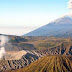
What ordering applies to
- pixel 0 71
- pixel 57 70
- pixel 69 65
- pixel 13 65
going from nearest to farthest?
pixel 57 70
pixel 69 65
pixel 0 71
pixel 13 65

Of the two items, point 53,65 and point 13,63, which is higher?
point 53,65

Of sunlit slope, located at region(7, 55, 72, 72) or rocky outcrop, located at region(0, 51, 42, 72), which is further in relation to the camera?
rocky outcrop, located at region(0, 51, 42, 72)

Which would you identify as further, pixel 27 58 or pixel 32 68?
pixel 27 58

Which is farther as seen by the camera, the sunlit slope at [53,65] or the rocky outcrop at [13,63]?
the rocky outcrop at [13,63]

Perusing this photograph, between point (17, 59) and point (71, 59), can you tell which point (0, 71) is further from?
point (71, 59)

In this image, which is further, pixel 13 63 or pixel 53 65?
pixel 13 63

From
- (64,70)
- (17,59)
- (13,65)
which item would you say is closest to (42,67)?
(64,70)

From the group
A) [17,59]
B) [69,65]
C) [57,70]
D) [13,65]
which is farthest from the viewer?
[17,59]
